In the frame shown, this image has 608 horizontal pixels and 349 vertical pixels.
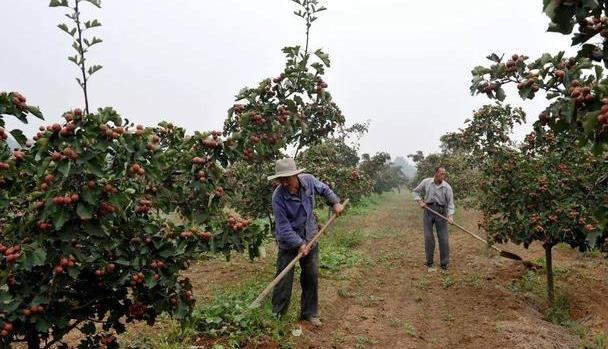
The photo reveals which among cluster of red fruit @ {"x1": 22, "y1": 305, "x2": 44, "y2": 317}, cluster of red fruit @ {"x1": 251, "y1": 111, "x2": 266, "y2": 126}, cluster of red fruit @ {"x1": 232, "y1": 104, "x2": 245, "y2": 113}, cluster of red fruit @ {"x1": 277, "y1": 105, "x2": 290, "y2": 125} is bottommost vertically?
cluster of red fruit @ {"x1": 22, "y1": 305, "x2": 44, "y2": 317}

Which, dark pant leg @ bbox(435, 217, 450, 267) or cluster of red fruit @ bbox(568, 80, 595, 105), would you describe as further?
dark pant leg @ bbox(435, 217, 450, 267)

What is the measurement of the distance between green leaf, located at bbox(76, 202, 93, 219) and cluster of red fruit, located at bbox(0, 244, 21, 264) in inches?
14.9

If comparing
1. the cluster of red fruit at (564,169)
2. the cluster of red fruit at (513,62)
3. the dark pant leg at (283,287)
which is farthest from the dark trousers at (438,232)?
the cluster of red fruit at (513,62)

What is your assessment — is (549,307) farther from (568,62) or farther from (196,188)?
(196,188)

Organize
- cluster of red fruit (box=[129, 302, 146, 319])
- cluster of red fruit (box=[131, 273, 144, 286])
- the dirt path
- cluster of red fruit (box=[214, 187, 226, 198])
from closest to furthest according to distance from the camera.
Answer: cluster of red fruit (box=[131, 273, 144, 286]) < cluster of red fruit (box=[129, 302, 146, 319]) < cluster of red fruit (box=[214, 187, 226, 198]) < the dirt path

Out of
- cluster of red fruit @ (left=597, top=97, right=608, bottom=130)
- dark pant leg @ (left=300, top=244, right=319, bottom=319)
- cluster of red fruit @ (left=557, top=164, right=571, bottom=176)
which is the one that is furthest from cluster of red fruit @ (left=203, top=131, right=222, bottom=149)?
cluster of red fruit @ (left=557, top=164, right=571, bottom=176)

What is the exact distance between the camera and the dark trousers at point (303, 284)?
6.11 m

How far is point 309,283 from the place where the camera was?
6219 millimetres

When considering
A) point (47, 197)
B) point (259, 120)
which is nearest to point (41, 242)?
point (47, 197)

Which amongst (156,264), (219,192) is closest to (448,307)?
(219,192)

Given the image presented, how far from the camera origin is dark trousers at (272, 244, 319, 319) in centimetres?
611

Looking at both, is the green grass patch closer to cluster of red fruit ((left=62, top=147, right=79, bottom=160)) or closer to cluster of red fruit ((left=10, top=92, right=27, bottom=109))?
cluster of red fruit ((left=62, top=147, right=79, bottom=160))

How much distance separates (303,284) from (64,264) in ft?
12.6

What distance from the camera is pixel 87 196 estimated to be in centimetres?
271
